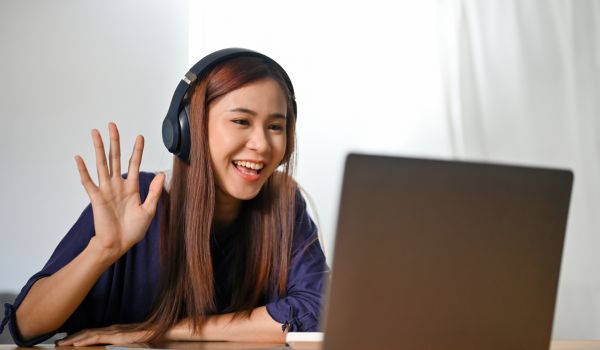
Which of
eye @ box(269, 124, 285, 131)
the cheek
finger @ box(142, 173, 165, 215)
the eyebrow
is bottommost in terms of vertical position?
finger @ box(142, 173, 165, 215)

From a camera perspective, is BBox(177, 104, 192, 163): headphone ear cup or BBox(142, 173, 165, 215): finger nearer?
BBox(142, 173, 165, 215): finger

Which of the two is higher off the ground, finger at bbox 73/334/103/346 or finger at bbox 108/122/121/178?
finger at bbox 108/122/121/178

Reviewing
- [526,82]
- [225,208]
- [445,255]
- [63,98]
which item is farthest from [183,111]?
[526,82]

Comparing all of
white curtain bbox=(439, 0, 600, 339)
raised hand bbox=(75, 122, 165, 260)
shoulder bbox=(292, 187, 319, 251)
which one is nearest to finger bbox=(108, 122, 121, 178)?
raised hand bbox=(75, 122, 165, 260)

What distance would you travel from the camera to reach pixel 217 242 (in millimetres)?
1700

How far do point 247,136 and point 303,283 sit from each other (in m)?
0.35

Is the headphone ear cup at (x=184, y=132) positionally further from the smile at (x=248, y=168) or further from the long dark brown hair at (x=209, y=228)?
the smile at (x=248, y=168)

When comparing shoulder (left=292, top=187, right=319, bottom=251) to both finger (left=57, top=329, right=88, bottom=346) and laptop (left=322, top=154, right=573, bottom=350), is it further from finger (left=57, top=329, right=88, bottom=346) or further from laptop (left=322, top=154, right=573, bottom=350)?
laptop (left=322, top=154, right=573, bottom=350)

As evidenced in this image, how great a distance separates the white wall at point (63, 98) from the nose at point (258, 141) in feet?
4.10

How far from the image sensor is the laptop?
775 millimetres

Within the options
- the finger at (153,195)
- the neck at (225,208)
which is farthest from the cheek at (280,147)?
the finger at (153,195)

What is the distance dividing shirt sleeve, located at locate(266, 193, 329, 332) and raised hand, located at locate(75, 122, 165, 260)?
0.32m

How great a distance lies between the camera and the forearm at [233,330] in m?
1.37

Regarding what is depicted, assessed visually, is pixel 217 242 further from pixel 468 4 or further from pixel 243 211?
pixel 468 4
